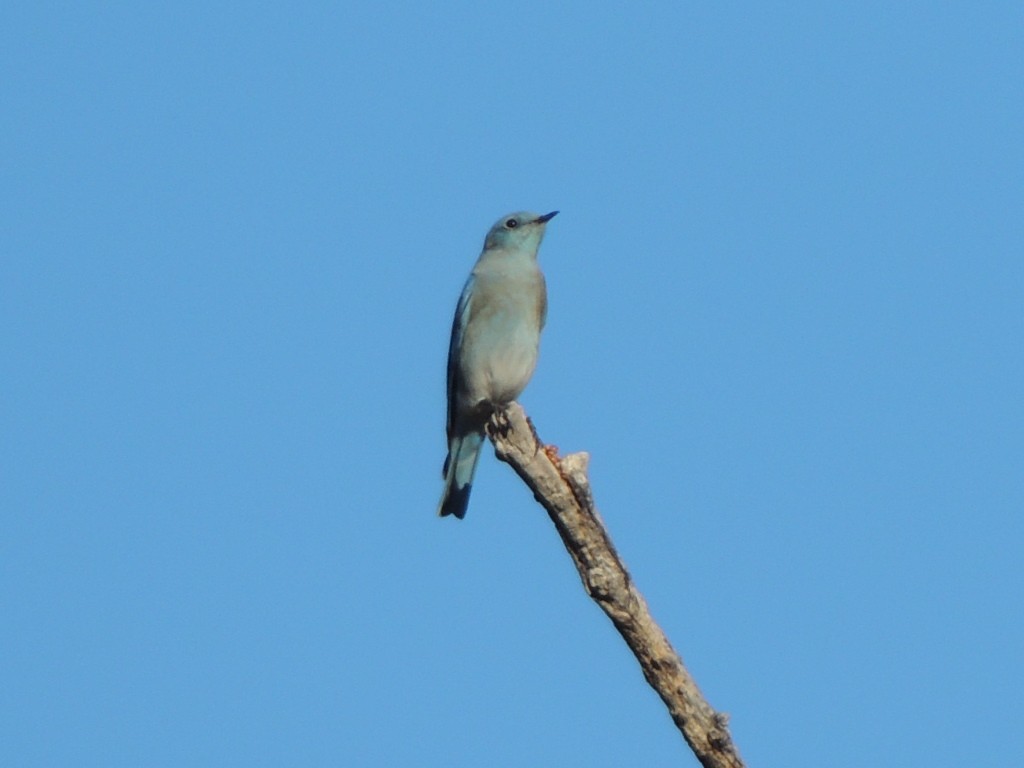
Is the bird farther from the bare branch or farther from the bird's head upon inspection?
the bare branch

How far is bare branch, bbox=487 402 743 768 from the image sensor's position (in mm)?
7016

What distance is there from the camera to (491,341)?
1240 centimetres

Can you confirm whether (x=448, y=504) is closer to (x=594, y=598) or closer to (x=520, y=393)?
(x=520, y=393)

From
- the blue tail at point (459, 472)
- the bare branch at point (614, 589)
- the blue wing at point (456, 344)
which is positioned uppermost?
the blue wing at point (456, 344)

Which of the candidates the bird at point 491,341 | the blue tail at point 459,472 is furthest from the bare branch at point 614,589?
the blue tail at point 459,472

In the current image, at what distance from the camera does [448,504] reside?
12664 mm

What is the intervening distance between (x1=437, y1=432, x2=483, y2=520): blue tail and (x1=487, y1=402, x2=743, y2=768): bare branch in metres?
4.35

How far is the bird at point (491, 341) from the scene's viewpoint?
40.7 ft

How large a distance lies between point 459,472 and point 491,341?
3.39ft

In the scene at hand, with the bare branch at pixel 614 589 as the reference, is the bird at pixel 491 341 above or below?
above

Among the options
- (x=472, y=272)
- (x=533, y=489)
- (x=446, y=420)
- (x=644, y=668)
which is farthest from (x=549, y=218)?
(x=644, y=668)

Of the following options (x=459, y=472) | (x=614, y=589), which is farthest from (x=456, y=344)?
(x=614, y=589)

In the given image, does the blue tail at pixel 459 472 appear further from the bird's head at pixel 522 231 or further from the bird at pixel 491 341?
the bird's head at pixel 522 231

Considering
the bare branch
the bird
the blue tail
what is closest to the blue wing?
the bird
